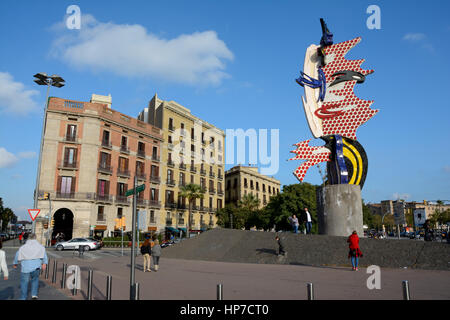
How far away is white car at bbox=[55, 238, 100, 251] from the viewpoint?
29469mm

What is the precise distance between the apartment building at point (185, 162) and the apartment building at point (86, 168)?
4989mm

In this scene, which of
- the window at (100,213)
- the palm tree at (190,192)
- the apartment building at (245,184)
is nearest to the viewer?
the window at (100,213)

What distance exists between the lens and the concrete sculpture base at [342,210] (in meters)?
18.2

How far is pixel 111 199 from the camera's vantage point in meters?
41.2

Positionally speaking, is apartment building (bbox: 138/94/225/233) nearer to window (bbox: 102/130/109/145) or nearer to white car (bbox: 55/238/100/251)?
window (bbox: 102/130/109/145)

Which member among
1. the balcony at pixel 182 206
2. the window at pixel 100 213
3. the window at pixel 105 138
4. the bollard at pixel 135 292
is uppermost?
the window at pixel 105 138

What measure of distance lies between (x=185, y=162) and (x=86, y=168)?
1737cm

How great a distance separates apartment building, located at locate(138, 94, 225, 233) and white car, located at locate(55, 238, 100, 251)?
56.1 feet

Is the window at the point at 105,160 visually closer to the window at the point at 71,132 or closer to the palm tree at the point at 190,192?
the window at the point at 71,132

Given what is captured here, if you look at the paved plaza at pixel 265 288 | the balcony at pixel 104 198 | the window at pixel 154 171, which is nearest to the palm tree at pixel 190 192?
the window at pixel 154 171

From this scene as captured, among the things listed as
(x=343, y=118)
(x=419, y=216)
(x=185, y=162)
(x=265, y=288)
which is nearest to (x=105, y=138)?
(x=185, y=162)

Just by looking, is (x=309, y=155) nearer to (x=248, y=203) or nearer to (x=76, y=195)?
(x=76, y=195)

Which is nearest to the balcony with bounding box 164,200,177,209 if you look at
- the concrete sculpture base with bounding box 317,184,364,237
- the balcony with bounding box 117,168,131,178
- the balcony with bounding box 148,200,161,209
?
the balcony with bounding box 148,200,161,209
